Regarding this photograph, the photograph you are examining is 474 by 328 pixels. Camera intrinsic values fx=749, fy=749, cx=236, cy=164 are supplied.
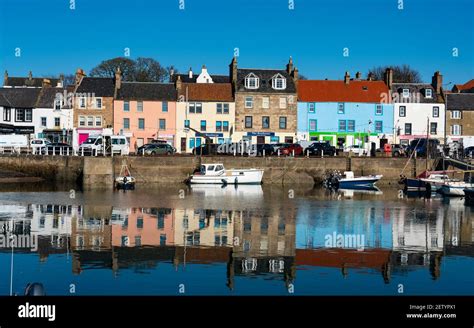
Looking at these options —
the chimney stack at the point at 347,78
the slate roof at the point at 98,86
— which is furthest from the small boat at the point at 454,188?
the slate roof at the point at 98,86

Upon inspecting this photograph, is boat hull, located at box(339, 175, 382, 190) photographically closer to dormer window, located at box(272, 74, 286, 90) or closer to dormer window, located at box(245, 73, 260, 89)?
dormer window, located at box(272, 74, 286, 90)

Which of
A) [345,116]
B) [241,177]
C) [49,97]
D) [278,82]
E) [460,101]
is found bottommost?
[241,177]

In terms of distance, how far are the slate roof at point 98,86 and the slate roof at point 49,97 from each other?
3.56 metres

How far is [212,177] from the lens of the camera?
62.0 meters

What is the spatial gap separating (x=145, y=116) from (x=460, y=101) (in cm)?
3460

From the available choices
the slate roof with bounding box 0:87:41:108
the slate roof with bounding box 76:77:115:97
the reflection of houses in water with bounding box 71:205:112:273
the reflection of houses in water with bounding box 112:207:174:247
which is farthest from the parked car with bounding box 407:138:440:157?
the slate roof with bounding box 0:87:41:108

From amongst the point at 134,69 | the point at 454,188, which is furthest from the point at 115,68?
the point at 454,188

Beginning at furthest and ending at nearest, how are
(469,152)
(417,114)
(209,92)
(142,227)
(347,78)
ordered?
(347,78), (417,114), (209,92), (469,152), (142,227)

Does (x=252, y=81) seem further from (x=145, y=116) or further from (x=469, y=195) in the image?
(x=469, y=195)

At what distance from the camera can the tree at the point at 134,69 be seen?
10488 centimetres

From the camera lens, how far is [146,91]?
79875 mm
